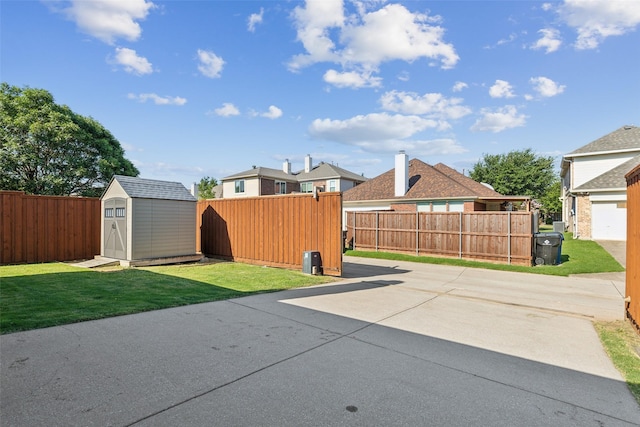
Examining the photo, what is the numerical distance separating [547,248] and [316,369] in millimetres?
13020

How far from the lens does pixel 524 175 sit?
1818 inches

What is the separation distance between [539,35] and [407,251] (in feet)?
33.6

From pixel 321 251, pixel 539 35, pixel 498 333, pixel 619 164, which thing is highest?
pixel 539 35

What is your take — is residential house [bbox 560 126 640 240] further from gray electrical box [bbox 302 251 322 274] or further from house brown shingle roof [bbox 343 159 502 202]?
gray electrical box [bbox 302 251 322 274]

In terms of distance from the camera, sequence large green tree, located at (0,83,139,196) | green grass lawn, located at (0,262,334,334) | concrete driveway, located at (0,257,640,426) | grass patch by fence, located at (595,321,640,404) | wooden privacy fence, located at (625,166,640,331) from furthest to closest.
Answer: large green tree, located at (0,83,139,196), green grass lawn, located at (0,262,334,334), wooden privacy fence, located at (625,166,640,331), grass patch by fence, located at (595,321,640,404), concrete driveway, located at (0,257,640,426)

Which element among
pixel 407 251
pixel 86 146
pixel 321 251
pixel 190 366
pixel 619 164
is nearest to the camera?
pixel 190 366

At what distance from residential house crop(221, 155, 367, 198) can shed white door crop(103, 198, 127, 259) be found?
80.0ft

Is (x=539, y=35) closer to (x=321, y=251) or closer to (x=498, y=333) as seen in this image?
(x=321, y=251)

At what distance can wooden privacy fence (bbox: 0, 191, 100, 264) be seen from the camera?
1153 cm

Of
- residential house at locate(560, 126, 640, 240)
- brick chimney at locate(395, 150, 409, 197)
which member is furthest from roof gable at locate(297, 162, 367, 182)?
residential house at locate(560, 126, 640, 240)

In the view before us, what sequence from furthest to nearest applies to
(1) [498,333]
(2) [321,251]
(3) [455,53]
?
(3) [455,53] < (2) [321,251] < (1) [498,333]

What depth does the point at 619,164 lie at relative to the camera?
23.0 meters

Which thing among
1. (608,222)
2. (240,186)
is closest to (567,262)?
(608,222)

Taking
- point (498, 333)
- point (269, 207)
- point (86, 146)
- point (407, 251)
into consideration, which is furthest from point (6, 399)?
point (86, 146)
